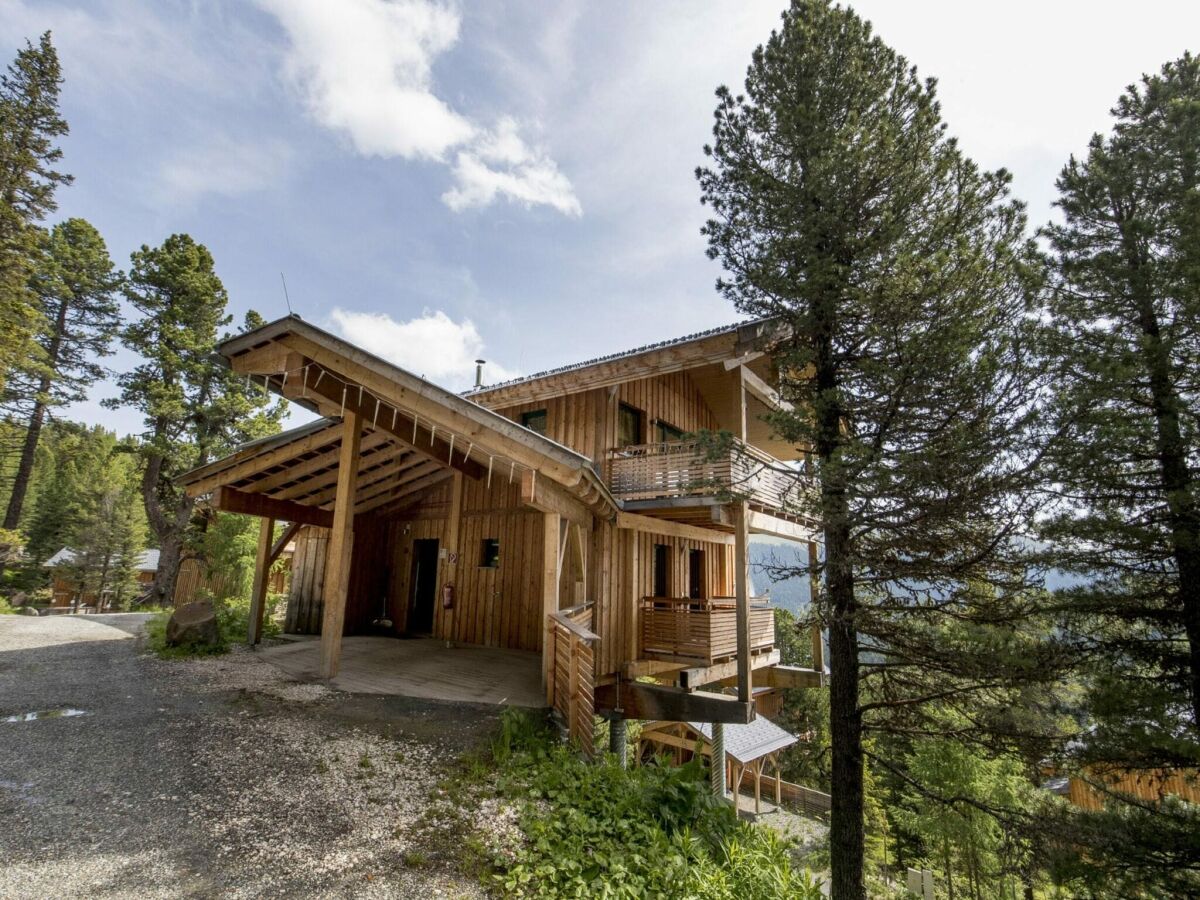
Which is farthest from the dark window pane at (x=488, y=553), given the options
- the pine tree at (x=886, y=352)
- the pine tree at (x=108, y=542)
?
the pine tree at (x=108, y=542)

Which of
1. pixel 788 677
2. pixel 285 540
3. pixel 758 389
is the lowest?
pixel 788 677

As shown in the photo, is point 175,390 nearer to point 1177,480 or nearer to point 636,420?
point 636,420

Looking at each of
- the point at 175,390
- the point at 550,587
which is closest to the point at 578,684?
the point at 550,587

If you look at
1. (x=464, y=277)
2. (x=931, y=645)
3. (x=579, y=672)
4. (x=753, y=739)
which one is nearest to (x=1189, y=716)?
(x=931, y=645)

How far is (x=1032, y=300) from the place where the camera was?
585 cm

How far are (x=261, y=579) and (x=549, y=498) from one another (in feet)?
21.5

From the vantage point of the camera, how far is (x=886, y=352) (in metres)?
6.01

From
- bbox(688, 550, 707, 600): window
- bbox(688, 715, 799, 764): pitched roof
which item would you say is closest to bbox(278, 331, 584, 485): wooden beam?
bbox(688, 550, 707, 600): window

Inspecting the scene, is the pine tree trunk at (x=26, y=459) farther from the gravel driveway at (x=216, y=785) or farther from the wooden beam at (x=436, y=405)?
the wooden beam at (x=436, y=405)

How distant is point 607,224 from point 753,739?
550 inches

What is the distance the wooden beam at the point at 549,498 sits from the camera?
632 cm

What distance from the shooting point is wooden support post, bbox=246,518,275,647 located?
9.54m

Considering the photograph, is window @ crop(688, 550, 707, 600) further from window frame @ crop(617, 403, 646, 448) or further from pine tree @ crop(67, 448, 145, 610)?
pine tree @ crop(67, 448, 145, 610)

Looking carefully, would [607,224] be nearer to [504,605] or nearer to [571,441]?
[571,441]
